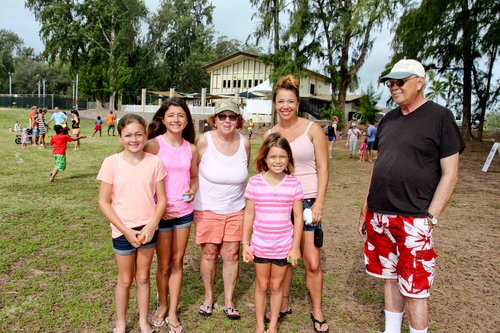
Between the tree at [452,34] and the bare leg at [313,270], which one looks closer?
the bare leg at [313,270]

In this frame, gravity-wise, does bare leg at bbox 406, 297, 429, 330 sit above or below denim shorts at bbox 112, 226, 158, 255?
below

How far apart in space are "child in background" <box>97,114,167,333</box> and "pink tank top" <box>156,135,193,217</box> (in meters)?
0.12

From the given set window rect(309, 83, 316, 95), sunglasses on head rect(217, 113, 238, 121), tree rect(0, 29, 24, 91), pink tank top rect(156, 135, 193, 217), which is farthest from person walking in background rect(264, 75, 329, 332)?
tree rect(0, 29, 24, 91)

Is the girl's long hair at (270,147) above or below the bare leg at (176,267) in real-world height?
above

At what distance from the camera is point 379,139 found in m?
2.82

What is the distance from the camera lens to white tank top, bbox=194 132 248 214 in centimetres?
306

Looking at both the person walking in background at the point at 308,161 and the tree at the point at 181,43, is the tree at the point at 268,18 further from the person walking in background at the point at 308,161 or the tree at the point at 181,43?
the tree at the point at 181,43

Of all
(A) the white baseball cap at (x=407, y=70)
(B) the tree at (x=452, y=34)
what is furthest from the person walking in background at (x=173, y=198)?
(B) the tree at (x=452, y=34)

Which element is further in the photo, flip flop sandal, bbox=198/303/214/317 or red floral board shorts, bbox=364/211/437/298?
flip flop sandal, bbox=198/303/214/317

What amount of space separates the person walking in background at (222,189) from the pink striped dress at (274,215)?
0.99 feet

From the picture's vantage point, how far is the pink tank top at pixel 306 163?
2.98m

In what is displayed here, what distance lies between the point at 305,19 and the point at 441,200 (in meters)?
21.6

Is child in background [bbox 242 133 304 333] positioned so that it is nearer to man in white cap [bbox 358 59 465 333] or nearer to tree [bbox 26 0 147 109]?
man in white cap [bbox 358 59 465 333]

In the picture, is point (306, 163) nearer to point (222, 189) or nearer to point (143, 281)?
point (222, 189)
